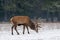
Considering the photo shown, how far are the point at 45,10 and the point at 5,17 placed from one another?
5.41m

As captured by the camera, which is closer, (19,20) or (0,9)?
(19,20)

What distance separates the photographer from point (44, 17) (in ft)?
136

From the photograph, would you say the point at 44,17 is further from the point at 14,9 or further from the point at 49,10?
the point at 14,9

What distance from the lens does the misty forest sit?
4084 centimetres

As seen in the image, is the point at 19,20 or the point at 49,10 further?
the point at 49,10

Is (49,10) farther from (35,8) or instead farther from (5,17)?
(5,17)

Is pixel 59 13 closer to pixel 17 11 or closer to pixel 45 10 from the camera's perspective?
pixel 45 10

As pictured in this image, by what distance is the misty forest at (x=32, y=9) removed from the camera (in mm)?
40844

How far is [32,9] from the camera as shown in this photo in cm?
4206

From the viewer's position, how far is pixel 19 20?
804 inches

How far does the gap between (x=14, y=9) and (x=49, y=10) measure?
4.61 meters

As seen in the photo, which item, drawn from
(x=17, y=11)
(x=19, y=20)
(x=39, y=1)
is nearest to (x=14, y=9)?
(x=17, y=11)

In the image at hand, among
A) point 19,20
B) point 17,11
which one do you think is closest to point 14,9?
point 17,11

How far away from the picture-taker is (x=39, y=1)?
42594 mm
